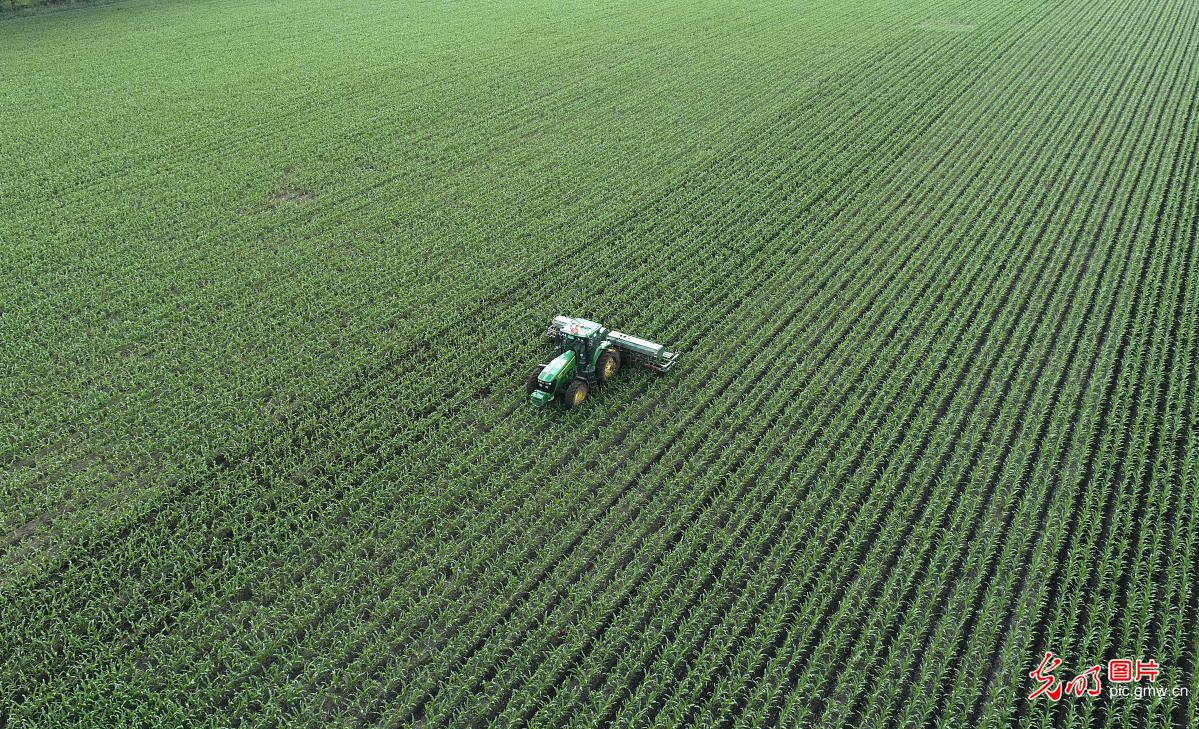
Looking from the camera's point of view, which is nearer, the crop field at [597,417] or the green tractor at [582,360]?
the crop field at [597,417]

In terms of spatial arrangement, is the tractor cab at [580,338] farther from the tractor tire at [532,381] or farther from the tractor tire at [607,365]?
the tractor tire at [532,381]

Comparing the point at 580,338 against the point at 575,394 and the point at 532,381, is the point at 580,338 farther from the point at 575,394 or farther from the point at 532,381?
the point at 532,381

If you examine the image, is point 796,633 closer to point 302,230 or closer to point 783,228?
point 783,228

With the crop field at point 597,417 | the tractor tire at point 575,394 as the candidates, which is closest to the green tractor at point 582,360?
the tractor tire at point 575,394

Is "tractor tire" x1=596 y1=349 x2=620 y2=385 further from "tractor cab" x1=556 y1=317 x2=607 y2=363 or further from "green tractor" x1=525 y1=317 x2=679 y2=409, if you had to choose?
"tractor cab" x1=556 y1=317 x2=607 y2=363

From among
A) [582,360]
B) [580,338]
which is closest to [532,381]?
[582,360]

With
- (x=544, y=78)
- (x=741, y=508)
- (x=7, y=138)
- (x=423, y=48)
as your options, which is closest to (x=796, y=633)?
(x=741, y=508)

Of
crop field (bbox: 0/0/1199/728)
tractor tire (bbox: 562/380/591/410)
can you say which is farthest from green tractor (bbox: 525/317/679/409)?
crop field (bbox: 0/0/1199/728)
